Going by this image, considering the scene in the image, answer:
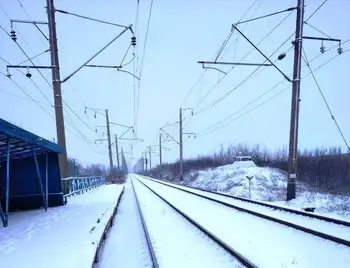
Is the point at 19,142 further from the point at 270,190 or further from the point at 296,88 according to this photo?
the point at 270,190

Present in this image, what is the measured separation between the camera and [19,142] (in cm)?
1280

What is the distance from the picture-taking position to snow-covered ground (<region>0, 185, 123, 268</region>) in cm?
715

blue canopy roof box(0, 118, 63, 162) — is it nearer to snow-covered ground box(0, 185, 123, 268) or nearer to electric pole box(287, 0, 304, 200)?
snow-covered ground box(0, 185, 123, 268)

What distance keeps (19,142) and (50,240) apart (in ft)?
16.7

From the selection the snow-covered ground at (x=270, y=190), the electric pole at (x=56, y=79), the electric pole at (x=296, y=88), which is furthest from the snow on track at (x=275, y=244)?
the electric pole at (x=56, y=79)

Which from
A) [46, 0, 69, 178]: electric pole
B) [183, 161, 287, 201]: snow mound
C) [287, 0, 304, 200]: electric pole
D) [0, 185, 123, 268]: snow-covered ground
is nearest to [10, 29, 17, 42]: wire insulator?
[46, 0, 69, 178]: electric pole

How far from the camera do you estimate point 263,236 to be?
921 cm

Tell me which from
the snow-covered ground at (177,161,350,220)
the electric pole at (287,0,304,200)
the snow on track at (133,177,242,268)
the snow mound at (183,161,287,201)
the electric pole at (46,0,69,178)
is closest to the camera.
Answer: the snow on track at (133,177,242,268)

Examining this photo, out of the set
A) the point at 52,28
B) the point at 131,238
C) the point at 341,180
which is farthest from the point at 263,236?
the point at 341,180

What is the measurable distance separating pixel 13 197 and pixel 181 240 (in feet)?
33.4

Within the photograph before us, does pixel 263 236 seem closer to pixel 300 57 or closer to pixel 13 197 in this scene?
pixel 300 57

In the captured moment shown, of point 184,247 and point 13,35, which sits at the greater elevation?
point 13,35

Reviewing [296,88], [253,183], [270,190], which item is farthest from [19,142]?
[253,183]

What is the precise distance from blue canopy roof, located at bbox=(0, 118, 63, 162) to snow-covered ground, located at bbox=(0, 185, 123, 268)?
271 cm
